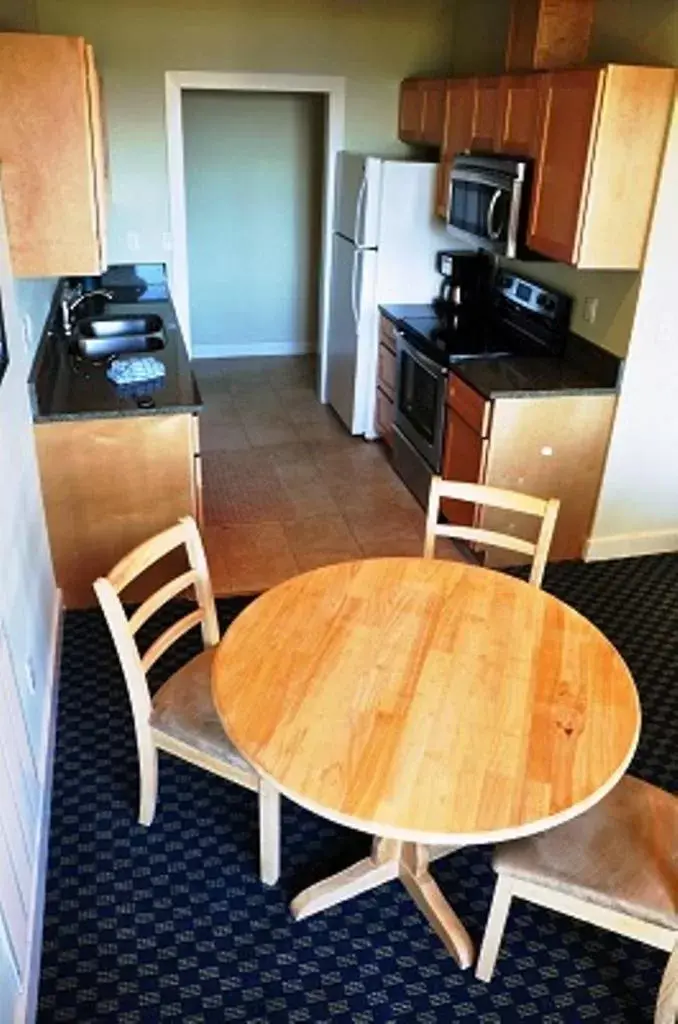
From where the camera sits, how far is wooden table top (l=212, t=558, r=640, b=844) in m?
1.56

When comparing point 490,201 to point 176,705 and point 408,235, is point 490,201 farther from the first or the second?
point 176,705

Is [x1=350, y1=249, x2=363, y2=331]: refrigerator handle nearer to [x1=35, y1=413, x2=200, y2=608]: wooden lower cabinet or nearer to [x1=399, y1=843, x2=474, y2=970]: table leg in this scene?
[x1=35, y1=413, x2=200, y2=608]: wooden lower cabinet

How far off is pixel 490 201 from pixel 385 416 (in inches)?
60.5

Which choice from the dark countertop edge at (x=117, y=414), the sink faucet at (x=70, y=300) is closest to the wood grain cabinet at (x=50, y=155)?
the dark countertop edge at (x=117, y=414)

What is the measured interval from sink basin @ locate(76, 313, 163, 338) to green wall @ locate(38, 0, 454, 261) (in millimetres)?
1048

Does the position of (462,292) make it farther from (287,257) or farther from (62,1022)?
(62,1022)

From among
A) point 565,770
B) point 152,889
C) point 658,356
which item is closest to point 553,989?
point 565,770

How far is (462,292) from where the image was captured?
15.3 ft

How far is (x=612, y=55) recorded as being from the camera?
339 cm

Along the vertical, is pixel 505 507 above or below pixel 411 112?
below

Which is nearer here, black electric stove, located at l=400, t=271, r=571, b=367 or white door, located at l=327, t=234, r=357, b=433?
black electric stove, located at l=400, t=271, r=571, b=367

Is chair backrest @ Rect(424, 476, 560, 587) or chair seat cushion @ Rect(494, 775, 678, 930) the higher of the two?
chair backrest @ Rect(424, 476, 560, 587)

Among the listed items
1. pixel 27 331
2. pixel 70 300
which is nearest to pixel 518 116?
pixel 27 331

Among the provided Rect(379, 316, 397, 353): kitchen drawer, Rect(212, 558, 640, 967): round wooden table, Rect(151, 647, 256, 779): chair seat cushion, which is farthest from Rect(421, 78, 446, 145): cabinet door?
Rect(151, 647, 256, 779): chair seat cushion
